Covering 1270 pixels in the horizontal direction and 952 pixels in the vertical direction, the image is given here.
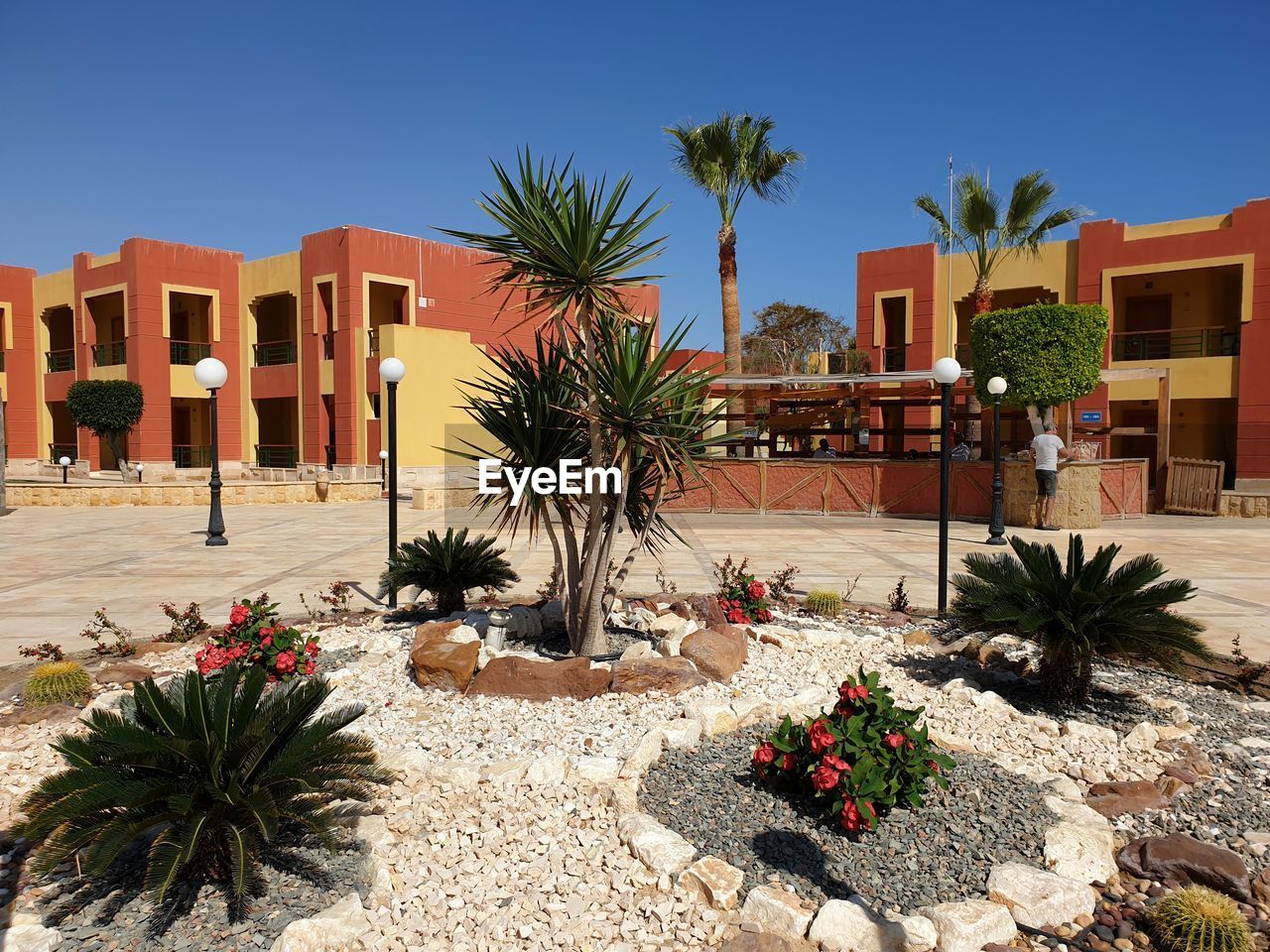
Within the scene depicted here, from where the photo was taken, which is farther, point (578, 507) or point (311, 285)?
point (311, 285)

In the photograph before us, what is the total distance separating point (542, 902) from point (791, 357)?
43.3 meters

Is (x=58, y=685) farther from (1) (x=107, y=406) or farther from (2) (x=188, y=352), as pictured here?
(2) (x=188, y=352)

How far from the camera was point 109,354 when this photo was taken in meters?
35.7

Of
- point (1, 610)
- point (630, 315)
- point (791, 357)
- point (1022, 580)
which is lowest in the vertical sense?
point (1, 610)

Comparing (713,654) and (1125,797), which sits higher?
(713,654)

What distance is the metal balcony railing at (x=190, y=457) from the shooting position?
3487 centimetres

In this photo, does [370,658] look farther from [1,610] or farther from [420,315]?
[420,315]

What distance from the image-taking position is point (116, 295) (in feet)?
116

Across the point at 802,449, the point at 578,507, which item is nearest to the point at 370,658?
the point at 578,507

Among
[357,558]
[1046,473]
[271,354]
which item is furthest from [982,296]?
[271,354]

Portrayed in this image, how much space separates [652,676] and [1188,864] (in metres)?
3.03

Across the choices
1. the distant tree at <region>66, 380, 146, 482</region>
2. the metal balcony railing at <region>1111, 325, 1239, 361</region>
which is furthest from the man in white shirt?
the distant tree at <region>66, 380, 146, 482</region>

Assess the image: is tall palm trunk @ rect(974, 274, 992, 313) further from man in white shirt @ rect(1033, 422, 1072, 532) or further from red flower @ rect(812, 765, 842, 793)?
red flower @ rect(812, 765, 842, 793)

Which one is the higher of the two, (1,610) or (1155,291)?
(1155,291)
